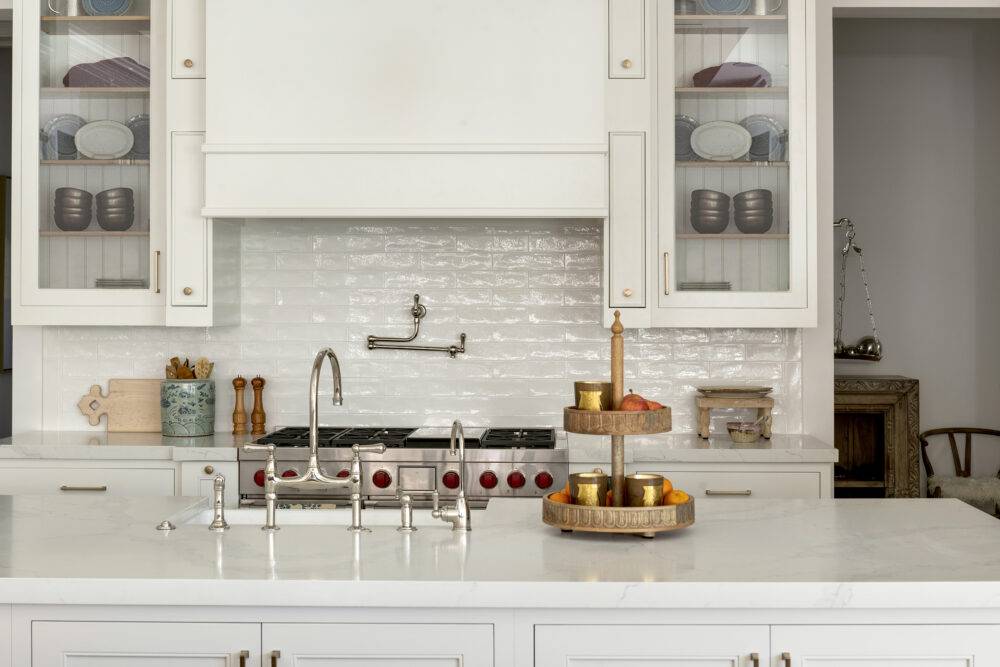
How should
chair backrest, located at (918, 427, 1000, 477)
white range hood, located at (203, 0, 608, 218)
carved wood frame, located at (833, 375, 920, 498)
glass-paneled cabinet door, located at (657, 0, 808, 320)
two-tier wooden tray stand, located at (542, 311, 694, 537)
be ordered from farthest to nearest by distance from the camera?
chair backrest, located at (918, 427, 1000, 477) → carved wood frame, located at (833, 375, 920, 498) → glass-paneled cabinet door, located at (657, 0, 808, 320) → white range hood, located at (203, 0, 608, 218) → two-tier wooden tray stand, located at (542, 311, 694, 537)

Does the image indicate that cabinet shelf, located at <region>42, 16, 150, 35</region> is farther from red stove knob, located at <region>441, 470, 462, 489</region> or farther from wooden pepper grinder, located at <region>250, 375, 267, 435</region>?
red stove knob, located at <region>441, 470, 462, 489</region>

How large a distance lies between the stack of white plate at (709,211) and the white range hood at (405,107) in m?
0.41

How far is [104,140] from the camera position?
4.29 m

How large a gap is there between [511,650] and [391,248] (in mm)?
2765

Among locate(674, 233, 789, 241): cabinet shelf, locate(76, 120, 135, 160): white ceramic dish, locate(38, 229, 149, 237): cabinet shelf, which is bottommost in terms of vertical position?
locate(674, 233, 789, 241): cabinet shelf

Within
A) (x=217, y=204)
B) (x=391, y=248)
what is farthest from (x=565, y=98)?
(x=217, y=204)

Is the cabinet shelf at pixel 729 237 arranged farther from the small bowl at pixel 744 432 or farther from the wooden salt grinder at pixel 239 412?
the wooden salt grinder at pixel 239 412

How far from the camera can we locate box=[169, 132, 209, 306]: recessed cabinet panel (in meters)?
4.17

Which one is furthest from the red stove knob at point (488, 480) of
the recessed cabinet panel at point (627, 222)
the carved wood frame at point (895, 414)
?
the carved wood frame at point (895, 414)

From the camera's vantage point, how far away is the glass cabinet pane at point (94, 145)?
14.0 feet

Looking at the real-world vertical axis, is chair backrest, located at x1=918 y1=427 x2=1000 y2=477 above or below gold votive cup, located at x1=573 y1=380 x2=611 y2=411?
below

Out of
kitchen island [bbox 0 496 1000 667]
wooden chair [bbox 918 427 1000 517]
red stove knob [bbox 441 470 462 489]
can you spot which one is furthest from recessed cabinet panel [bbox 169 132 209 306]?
wooden chair [bbox 918 427 1000 517]

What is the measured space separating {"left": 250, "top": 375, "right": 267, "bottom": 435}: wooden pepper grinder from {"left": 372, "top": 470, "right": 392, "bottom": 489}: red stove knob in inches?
29.6

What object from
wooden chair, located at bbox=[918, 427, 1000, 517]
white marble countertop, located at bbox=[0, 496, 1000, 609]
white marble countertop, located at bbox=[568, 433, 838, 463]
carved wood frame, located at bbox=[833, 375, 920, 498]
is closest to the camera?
white marble countertop, located at bbox=[0, 496, 1000, 609]
